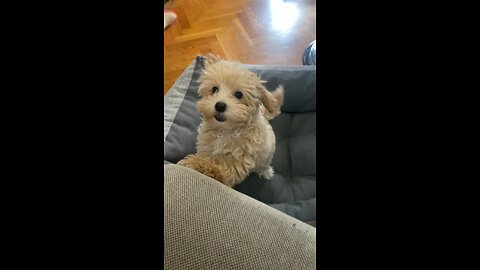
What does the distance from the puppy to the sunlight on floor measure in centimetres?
123

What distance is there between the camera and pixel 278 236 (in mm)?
620

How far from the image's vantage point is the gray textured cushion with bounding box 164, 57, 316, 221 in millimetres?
1265

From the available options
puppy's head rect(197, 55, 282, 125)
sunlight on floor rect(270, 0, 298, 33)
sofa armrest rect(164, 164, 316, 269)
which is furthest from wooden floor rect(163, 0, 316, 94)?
sofa armrest rect(164, 164, 316, 269)

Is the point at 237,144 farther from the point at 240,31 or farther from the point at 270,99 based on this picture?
the point at 240,31

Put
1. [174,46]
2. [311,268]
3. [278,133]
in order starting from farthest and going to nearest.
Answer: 1. [174,46]
2. [278,133]
3. [311,268]

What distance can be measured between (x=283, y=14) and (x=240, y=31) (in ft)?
1.25

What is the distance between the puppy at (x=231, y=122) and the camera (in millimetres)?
1088

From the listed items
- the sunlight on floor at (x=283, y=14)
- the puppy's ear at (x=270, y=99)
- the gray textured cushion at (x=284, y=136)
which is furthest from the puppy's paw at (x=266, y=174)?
the sunlight on floor at (x=283, y=14)
